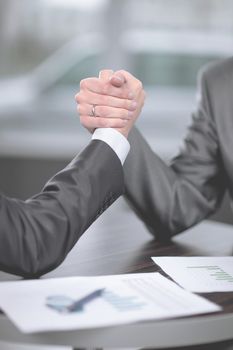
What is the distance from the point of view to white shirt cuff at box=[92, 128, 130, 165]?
132 centimetres

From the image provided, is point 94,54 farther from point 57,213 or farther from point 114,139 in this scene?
point 57,213

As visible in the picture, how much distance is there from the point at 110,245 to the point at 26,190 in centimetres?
268

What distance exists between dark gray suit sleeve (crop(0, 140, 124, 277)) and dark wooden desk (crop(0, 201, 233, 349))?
0.28 ft

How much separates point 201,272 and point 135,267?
13cm

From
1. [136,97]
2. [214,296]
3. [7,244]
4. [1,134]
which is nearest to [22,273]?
[7,244]

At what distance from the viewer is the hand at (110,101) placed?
1375mm

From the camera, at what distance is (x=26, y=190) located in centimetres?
416

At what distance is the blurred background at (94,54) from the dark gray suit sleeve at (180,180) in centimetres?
265

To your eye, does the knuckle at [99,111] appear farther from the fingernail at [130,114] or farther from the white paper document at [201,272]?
the white paper document at [201,272]

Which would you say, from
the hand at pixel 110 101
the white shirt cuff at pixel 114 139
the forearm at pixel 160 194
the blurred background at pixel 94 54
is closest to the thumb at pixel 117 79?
the hand at pixel 110 101

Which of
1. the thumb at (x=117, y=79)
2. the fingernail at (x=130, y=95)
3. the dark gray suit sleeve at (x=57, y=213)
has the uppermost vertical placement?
the thumb at (x=117, y=79)

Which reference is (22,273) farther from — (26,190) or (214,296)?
(26,190)

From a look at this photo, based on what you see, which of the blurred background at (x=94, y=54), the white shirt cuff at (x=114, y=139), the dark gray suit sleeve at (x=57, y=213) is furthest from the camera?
the blurred background at (x=94, y=54)

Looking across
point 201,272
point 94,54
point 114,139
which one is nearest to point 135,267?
point 201,272
